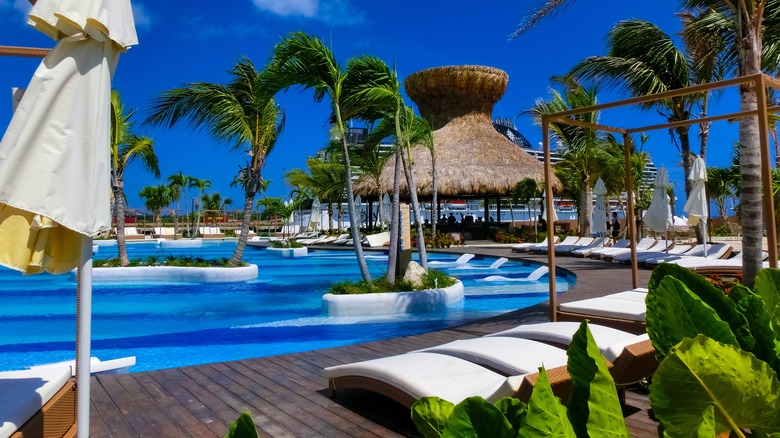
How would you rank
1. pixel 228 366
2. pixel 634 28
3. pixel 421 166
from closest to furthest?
1. pixel 228 366
2. pixel 634 28
3. pixel 421 166

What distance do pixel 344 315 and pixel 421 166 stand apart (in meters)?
17.9

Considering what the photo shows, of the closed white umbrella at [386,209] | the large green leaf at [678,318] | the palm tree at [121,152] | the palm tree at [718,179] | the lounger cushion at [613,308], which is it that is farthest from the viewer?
the palm tree at [718,179]

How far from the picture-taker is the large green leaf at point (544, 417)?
23.2 inches

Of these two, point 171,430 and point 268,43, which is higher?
point 268,43

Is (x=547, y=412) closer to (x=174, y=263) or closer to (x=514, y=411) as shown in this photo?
(x=514, y=411)

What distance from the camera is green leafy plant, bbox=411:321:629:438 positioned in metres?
0.60

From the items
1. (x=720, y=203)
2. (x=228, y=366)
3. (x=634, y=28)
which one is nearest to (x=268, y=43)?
(x=228, y=366)

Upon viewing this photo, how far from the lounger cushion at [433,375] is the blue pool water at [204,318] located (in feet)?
11.3

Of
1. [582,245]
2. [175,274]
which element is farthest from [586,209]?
[175,274]

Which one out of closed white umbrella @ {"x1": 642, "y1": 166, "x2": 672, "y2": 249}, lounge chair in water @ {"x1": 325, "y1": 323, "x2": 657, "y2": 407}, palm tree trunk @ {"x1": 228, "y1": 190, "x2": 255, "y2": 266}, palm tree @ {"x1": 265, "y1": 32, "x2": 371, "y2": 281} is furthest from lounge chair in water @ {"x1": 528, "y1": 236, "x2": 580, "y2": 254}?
lounge chair in water @ {"x1": 325, "y1": 323, "x2": 657, "y2": 407}

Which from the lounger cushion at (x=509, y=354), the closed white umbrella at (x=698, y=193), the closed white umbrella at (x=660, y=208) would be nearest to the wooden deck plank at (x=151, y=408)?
the lounger cushion at (x=509, y=354)

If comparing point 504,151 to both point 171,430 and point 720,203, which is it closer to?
point 720,203

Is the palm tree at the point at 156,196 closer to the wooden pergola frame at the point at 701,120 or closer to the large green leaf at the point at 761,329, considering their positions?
the wooden pergola frame at the point at 701,120

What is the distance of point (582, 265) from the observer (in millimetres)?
12844
